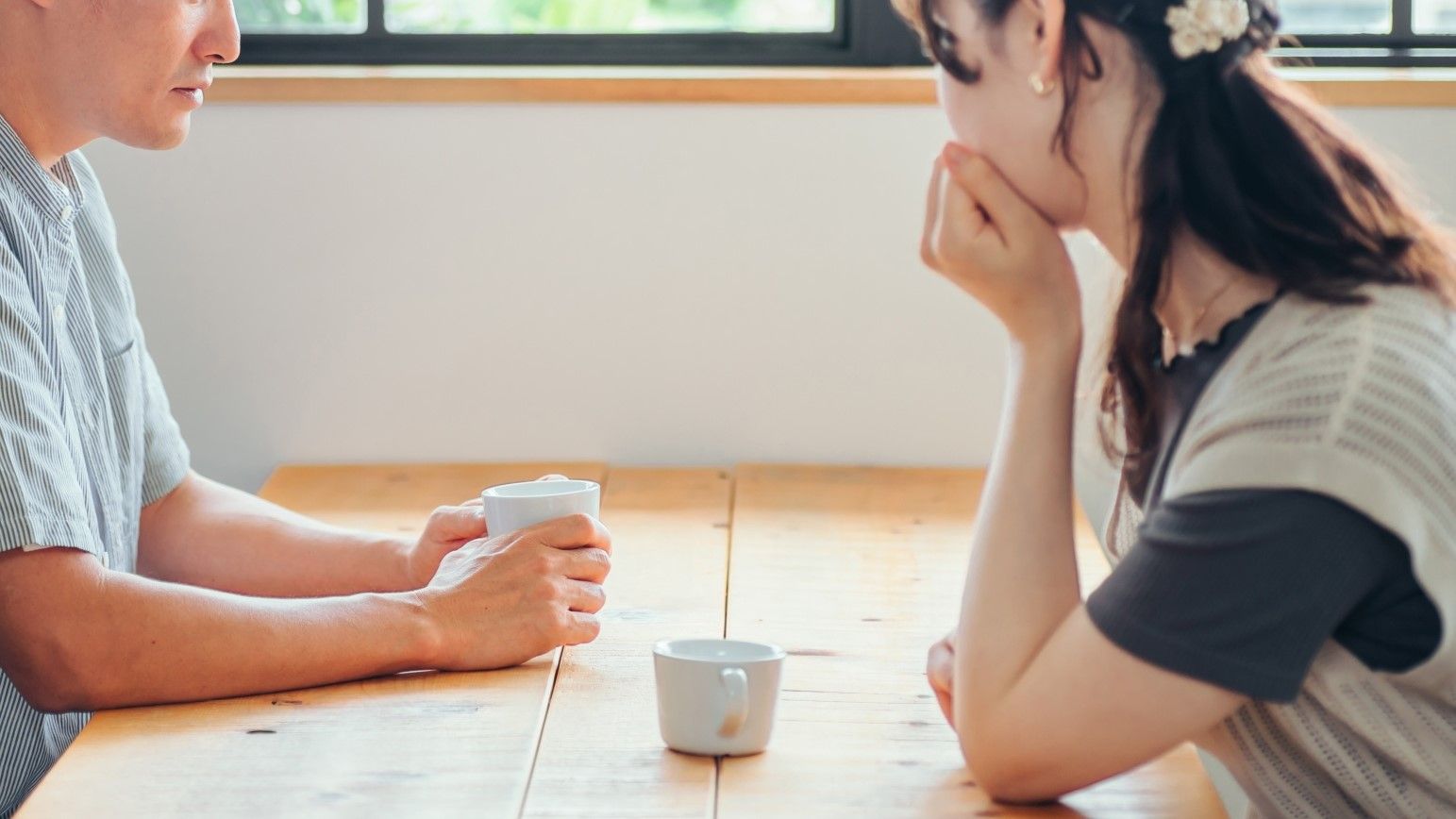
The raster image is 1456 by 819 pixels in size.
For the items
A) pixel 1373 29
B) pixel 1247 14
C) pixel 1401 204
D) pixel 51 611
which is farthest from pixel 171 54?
pixel 1373 29

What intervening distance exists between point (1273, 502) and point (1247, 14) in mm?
322

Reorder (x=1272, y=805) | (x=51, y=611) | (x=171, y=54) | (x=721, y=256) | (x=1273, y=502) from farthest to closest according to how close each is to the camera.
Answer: (x=721, y=256), (x=171, y=54), (x=51, y=611), (x=1272, y=805), (x=1273, y=502)

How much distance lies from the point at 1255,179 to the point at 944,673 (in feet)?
1.26

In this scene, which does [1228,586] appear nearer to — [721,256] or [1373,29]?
[721,256]

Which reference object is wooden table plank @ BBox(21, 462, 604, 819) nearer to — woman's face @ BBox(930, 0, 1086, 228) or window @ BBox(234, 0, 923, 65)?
woman's face @ BBox(930, 0, 1086, 228)

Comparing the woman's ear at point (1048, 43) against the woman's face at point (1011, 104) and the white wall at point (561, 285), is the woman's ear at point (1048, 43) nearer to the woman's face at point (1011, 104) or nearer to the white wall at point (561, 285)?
the woman's face at point (1011, 104)

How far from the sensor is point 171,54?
133 cm

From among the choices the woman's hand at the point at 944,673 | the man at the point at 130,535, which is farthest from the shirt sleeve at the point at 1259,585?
the man at the point at 130,535

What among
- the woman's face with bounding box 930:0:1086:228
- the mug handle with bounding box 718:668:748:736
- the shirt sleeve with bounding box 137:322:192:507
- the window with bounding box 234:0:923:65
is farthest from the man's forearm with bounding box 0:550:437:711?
the window with bounding box 234:0:923:65

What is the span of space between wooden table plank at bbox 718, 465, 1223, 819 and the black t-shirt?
0.14 metres

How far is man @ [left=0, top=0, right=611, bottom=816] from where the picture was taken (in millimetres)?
1058

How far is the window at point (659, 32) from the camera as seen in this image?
2.21 m

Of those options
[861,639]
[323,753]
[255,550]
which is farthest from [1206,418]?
[255,550]

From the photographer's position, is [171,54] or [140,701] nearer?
[140,701]
